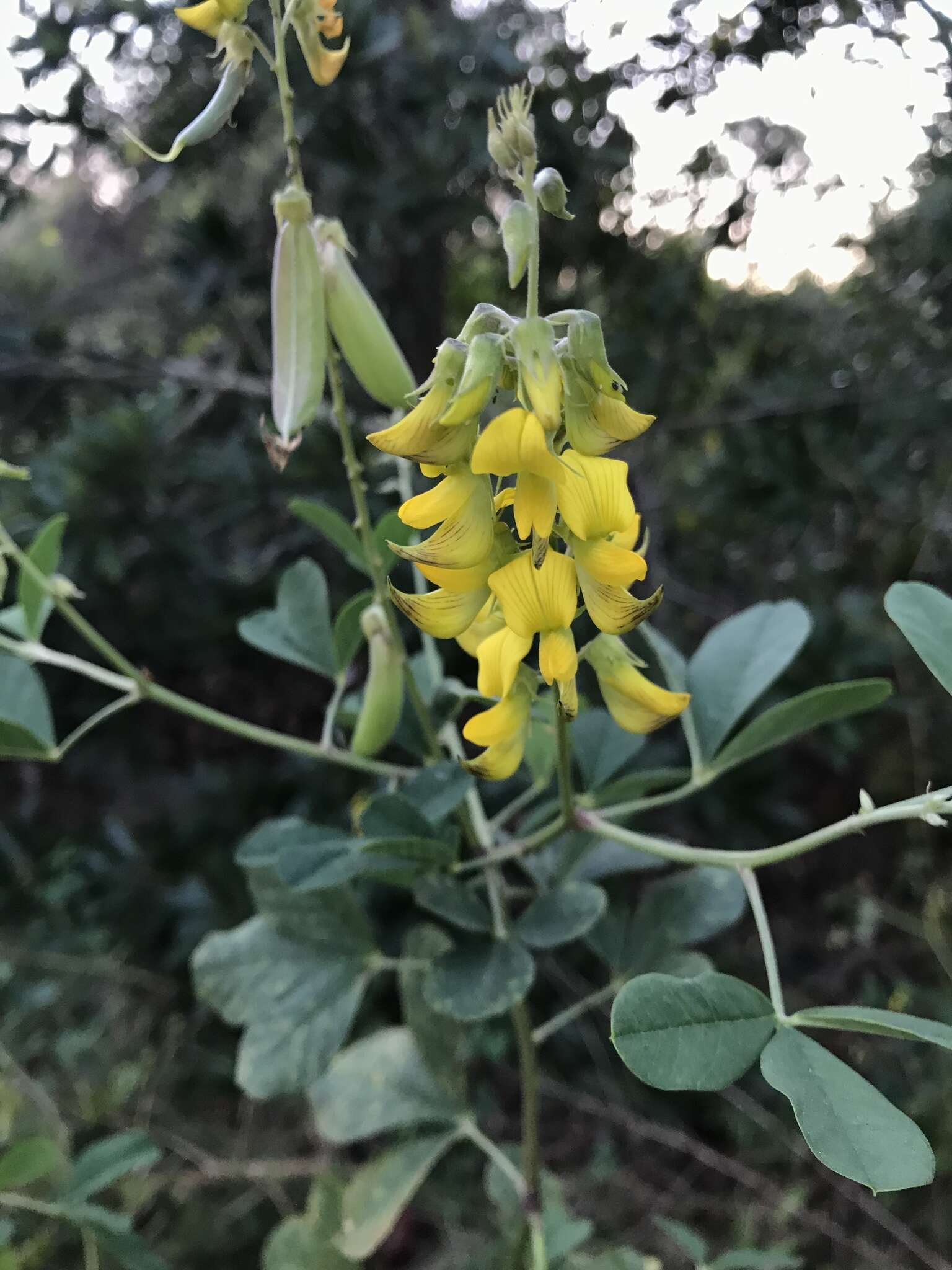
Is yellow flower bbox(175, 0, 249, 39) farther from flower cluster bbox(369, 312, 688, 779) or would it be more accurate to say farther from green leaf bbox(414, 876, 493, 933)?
green leaf bbox(414, 876, 493, 933)

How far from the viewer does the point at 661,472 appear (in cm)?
123

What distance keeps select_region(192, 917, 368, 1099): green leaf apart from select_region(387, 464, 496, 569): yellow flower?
35 centimetres

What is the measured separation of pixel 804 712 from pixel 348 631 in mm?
268

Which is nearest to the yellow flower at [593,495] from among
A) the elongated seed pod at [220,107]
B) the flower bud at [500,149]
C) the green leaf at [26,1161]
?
the flower bud at [500,149]

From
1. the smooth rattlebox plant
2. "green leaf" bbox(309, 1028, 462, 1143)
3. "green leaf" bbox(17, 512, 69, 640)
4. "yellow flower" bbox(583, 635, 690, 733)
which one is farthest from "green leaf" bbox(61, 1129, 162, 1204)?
"yellow flower" bbox(583, 635, 690, 733)

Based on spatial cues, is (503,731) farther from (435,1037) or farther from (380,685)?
(435,1037)

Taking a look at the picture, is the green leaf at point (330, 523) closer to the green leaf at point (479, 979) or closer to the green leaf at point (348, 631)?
the green leaf at point (348, 631)

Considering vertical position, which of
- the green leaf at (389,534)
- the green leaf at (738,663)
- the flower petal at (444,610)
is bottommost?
the green leaf at (738,663)

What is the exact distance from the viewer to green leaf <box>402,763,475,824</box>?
1.38ft

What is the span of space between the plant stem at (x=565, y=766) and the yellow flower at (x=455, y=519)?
73 mm

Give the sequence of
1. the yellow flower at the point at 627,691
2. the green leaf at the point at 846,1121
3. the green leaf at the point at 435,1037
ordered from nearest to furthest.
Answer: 1. the green leaf at the point at 846,1121
2. the yellow flower at the point at 627,691
3. the green leaf at the point at 435,1037

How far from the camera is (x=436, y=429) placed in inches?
11.7

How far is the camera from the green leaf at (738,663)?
505 millimetres

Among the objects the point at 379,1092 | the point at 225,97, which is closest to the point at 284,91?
the point at 225,97
